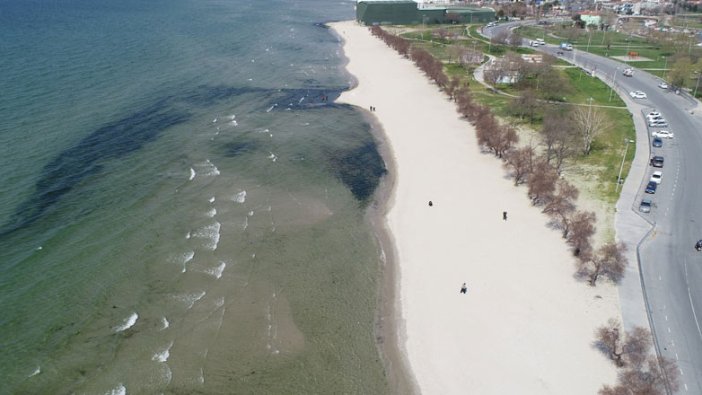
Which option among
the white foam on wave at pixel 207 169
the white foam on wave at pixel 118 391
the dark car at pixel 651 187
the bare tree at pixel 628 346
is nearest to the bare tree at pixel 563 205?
the dark car at pixel 651 187

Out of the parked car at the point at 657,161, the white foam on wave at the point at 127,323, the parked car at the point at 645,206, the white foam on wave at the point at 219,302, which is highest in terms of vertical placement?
the parked car at the point at 657,161

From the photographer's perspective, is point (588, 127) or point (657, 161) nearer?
point (657, 161)

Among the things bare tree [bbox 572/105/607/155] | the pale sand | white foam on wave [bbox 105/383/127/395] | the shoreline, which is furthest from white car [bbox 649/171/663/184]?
white foam on wave [bbox 105/383/127/395]

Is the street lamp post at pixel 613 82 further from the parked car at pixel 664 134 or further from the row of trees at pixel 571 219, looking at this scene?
the row of trees at pixel 571 219

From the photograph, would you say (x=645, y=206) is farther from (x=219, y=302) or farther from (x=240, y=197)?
(x=240, y=197)

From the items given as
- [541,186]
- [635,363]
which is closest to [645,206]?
[541,186]

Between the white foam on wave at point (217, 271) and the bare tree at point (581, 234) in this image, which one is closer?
the bare tree at point (581, 234)

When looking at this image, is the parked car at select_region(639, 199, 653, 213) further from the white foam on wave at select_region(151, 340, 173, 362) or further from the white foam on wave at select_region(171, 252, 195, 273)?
the white foam on wave at select_region(151, 340, 173, 362)
